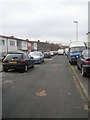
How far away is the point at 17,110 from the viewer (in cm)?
494

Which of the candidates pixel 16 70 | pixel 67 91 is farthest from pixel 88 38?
pixel 67 91

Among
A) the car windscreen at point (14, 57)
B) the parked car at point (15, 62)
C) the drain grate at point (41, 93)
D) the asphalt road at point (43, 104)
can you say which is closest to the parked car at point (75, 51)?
the parked car at point (15, 62)

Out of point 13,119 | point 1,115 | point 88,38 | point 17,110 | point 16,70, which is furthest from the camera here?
point 88,38

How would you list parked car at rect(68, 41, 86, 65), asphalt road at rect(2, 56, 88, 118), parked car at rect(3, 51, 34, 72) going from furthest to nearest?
parked car at rect(68, 41, 86, 65) < parked car at rect(3, 51, 34, 72) < asphalt road at rect(2, 56, 88, 118)

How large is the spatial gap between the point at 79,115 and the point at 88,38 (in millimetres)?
71226

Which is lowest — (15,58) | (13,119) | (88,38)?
(13,119)

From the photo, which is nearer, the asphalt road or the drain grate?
the asphalt road

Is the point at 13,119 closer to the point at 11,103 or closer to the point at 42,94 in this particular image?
the point at 11,103

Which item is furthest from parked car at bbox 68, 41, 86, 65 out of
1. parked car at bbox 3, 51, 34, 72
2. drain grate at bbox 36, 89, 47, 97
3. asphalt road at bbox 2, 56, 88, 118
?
drain grate at bbox 36, 89, 47, 97

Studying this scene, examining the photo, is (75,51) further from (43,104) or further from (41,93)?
(43,104)

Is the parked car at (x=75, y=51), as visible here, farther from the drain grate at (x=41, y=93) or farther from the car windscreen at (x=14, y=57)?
the drain grate at (x=41, y=93)

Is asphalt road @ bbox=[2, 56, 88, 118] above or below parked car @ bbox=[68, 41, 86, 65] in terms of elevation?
below

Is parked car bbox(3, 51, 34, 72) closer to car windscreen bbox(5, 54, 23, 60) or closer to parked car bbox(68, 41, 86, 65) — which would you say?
car windscreen bbox(5, 54, 23, 60)

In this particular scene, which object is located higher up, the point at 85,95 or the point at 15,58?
the point at 15,58
